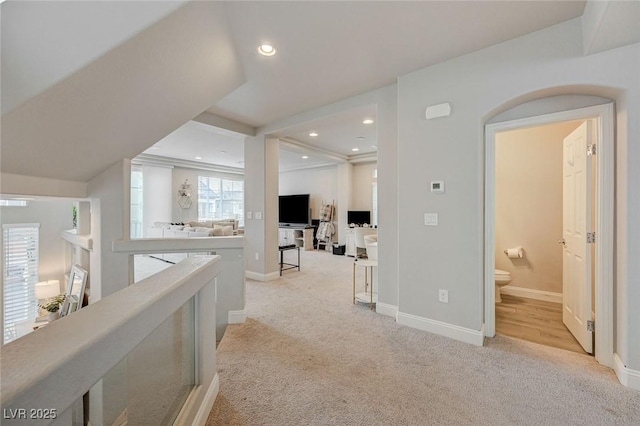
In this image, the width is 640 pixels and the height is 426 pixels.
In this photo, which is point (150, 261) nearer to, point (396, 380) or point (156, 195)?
point (396, 380)

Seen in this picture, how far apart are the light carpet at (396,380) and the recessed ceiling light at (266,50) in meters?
2.68

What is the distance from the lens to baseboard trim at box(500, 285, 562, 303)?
3551 mm

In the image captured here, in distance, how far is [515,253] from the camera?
3.75 metres

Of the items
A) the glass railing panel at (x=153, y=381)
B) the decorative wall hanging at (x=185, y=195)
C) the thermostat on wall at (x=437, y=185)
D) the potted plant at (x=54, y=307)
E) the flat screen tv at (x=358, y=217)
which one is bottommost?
the potted plant at (x=54, y=307)

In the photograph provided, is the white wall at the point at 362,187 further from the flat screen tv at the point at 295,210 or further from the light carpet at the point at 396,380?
the light carpet at the point at 396,380

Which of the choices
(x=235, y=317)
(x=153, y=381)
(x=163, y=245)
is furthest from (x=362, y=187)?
(x=153, y=381)

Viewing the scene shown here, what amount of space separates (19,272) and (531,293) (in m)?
7.63

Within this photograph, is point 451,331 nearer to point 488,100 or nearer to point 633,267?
point 633,267

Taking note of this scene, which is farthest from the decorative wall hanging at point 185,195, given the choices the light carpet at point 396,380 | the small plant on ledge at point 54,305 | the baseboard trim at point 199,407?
the baseboard trim at point 199,407

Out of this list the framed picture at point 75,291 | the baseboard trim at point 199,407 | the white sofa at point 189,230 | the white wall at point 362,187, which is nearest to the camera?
the baseboard trim at point 199,407

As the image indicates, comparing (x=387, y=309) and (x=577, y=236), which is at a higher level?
(x=577, y=236)

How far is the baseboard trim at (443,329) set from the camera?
8.01 ft

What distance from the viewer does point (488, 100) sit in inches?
94.3

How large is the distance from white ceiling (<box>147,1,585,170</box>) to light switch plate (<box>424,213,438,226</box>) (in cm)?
151
